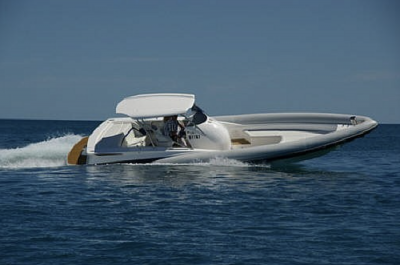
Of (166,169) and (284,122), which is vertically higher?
(284,122)

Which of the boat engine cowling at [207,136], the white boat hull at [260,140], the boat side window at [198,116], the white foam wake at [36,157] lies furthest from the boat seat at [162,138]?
the white foam wake at [36,157]

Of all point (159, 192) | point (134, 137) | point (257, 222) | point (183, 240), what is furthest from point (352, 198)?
point (134, 137)

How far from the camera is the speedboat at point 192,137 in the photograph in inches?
679

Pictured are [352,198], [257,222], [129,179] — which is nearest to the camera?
[257,222]

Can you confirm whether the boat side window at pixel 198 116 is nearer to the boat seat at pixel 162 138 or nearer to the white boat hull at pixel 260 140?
the white boat hull at pixel 260 140

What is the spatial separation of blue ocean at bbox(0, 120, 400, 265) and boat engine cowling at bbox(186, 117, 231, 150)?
0.80 m

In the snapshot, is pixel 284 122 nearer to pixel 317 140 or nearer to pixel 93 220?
pixel 317 140

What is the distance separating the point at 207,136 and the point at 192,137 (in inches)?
19.4

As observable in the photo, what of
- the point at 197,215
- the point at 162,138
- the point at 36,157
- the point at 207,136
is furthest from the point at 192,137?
the point at 197,215

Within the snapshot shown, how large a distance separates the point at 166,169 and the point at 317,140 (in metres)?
4.61

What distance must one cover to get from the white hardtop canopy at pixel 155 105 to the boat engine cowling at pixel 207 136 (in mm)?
846

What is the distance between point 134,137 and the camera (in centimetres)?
1936

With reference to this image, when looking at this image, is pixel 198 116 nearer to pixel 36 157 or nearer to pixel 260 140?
pixel 260 140

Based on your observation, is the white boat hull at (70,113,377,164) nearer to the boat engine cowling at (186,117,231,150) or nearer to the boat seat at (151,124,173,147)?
the boat engine cowling at (186,117,231,150)
